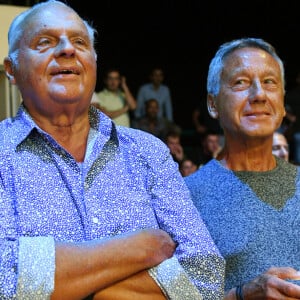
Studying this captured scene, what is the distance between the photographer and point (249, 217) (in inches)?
75.5

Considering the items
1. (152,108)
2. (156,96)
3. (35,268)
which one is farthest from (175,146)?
(35,268)

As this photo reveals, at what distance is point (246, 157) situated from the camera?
206cm

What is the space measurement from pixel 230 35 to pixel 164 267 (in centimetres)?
717

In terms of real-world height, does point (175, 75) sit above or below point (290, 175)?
below

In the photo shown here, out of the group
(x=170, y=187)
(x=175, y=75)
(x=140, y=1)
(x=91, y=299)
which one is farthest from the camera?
(x=175, y=75)

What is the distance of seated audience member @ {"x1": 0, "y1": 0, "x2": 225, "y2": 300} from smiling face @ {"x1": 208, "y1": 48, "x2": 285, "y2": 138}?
1.40 ft

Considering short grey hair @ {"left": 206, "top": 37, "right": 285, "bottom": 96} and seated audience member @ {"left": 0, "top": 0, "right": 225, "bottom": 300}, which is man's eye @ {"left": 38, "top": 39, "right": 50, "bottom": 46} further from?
short grey hair @ {"left": 206, "top": 37, "right": 285, "bottom": 96}

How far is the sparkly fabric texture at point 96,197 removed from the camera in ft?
4.78

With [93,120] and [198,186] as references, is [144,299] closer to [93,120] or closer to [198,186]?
[93,120]

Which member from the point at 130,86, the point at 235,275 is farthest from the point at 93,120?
the point at 130,86

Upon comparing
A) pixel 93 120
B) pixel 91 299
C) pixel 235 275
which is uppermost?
pixel 93 120

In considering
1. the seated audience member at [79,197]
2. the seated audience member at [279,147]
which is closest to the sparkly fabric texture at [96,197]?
the seated audience member at [79,197]

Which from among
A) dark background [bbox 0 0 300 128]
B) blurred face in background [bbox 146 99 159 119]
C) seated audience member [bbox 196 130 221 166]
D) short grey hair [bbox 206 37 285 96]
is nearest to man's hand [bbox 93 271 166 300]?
short grey hair [bbox 206 37 285 96]

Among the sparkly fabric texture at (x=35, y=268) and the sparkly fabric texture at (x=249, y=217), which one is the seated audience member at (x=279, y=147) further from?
the sparkly fabric texture at (x=35, y=268)
